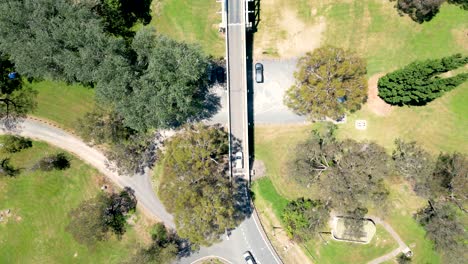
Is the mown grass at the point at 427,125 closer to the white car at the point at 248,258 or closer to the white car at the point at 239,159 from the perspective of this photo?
the white car at the point at 239,159

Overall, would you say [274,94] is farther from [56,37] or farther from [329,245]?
[56,37]

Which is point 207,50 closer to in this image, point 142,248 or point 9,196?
point 142,248

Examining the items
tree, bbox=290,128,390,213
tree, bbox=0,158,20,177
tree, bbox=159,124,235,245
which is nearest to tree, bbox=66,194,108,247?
tree, bbox=159,124,235,245

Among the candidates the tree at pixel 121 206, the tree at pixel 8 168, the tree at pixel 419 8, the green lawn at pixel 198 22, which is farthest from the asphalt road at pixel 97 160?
the tree at pixel 419 8

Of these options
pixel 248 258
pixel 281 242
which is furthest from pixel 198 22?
pixel 248 258

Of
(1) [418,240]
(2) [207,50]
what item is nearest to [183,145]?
(2) [207,50]

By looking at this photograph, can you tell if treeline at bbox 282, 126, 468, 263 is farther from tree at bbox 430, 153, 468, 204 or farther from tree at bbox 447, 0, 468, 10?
tree at bbox 447, 0, 468, 10
